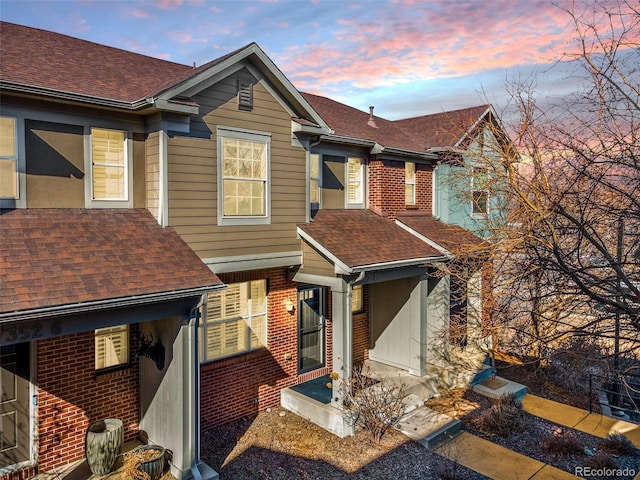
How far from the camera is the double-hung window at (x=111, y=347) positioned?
7.80 meters

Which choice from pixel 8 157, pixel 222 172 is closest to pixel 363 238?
pixel 222 172

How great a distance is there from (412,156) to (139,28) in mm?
8232

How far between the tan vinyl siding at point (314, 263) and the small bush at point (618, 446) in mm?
6562

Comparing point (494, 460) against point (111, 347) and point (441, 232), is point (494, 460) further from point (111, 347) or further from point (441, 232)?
point (111, 347)

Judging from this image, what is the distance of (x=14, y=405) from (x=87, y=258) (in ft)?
8.55

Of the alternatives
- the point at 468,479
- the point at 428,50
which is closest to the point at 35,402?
the point at 468,479

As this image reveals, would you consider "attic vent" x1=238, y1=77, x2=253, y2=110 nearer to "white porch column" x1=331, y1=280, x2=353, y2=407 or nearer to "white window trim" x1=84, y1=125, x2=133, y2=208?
"white window trim" x1=84, y1=125, x2=133, y2=208

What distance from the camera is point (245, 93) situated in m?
9.12

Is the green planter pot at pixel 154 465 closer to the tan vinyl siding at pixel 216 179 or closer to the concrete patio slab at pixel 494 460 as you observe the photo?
the tan vinyl siding at pixel 216 179

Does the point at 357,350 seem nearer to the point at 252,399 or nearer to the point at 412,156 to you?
the point at 252,399

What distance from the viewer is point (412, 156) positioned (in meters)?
13.8

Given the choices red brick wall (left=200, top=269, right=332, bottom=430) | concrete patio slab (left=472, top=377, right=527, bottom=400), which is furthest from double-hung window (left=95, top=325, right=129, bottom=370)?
concrete patio slab (left=472, top=377, right=527, bottom=400)

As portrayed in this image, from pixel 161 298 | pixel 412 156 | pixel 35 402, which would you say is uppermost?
pixel 412 156

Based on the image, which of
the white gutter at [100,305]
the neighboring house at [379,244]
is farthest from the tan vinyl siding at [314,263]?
the white gutter at [100,305]
